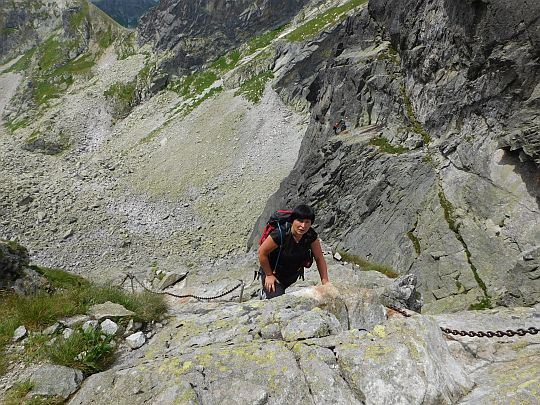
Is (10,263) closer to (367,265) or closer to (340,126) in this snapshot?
(367,265)

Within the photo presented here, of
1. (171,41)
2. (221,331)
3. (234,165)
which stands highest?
(171,41)

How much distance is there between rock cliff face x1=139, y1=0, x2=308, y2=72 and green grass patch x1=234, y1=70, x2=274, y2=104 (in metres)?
21.3

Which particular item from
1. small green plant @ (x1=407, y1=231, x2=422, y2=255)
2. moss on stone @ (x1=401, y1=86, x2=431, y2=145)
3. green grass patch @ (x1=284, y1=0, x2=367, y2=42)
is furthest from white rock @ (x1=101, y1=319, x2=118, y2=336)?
green grass patch @ (x1=284, y1=0, x2=367, y2=42)

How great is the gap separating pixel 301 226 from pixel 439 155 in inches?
618

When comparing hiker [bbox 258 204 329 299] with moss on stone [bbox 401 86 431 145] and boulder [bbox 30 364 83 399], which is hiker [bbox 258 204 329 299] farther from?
moss on stone [bbox 401 86 431 145]

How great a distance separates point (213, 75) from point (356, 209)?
49391 mm

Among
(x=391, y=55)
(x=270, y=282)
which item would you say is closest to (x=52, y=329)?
(x=270, y=282)

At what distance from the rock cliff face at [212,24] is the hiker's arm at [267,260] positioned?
6988 centimetres

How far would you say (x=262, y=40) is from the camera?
69.8 meters

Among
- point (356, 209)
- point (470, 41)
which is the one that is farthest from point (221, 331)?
point (470, 41)

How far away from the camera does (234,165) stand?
124 ft

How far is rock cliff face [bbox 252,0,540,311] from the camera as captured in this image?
14.2 metres

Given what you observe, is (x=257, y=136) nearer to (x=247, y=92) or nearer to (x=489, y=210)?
(x=247, y=92)

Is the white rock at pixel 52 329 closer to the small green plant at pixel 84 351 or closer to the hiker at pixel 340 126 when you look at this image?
the small green plant at pixel 84 351
